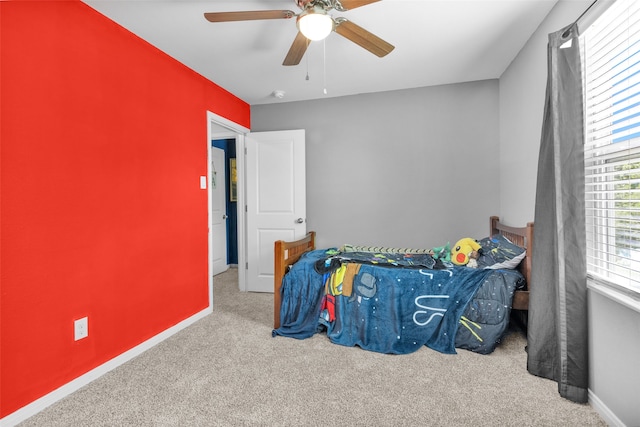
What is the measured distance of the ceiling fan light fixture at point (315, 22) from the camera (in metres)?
1.63

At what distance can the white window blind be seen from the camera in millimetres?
1473

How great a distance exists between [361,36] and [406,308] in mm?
1931

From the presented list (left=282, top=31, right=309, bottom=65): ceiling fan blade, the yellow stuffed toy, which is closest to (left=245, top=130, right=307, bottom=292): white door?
(left=282, top=31, right=309, bottom=65): ceiling fan blade

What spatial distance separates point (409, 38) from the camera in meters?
2.52

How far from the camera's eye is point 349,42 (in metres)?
2.54

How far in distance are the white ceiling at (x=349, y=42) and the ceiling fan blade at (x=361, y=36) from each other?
32 cm

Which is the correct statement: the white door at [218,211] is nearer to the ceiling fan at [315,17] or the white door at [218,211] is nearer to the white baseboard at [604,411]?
the ceiling fan at [315,17]

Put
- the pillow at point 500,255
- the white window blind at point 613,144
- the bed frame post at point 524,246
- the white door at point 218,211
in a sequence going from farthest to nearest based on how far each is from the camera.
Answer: the white door at point 218,211
the pillow at point 500,255
the bed frame post at point 524,246
the white window blind at point 613,144

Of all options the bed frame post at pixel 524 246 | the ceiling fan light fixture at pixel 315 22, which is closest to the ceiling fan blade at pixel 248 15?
the ceiling fan light fixture at pixel 315 22

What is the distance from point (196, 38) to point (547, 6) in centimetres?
246

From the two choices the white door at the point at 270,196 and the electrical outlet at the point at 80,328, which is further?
the white door at the point at 270,196

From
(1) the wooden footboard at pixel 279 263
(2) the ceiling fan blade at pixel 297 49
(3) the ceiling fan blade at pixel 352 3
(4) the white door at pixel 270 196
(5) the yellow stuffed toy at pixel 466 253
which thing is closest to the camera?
(3) the ceiling fan blade at pixel 352 3

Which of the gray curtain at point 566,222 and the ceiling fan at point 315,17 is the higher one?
the ceiling fan at point 315,17

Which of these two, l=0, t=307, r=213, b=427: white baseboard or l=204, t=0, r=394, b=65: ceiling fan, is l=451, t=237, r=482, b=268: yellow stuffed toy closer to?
l=204, t=0, r=394, b=65: ceiling fan
